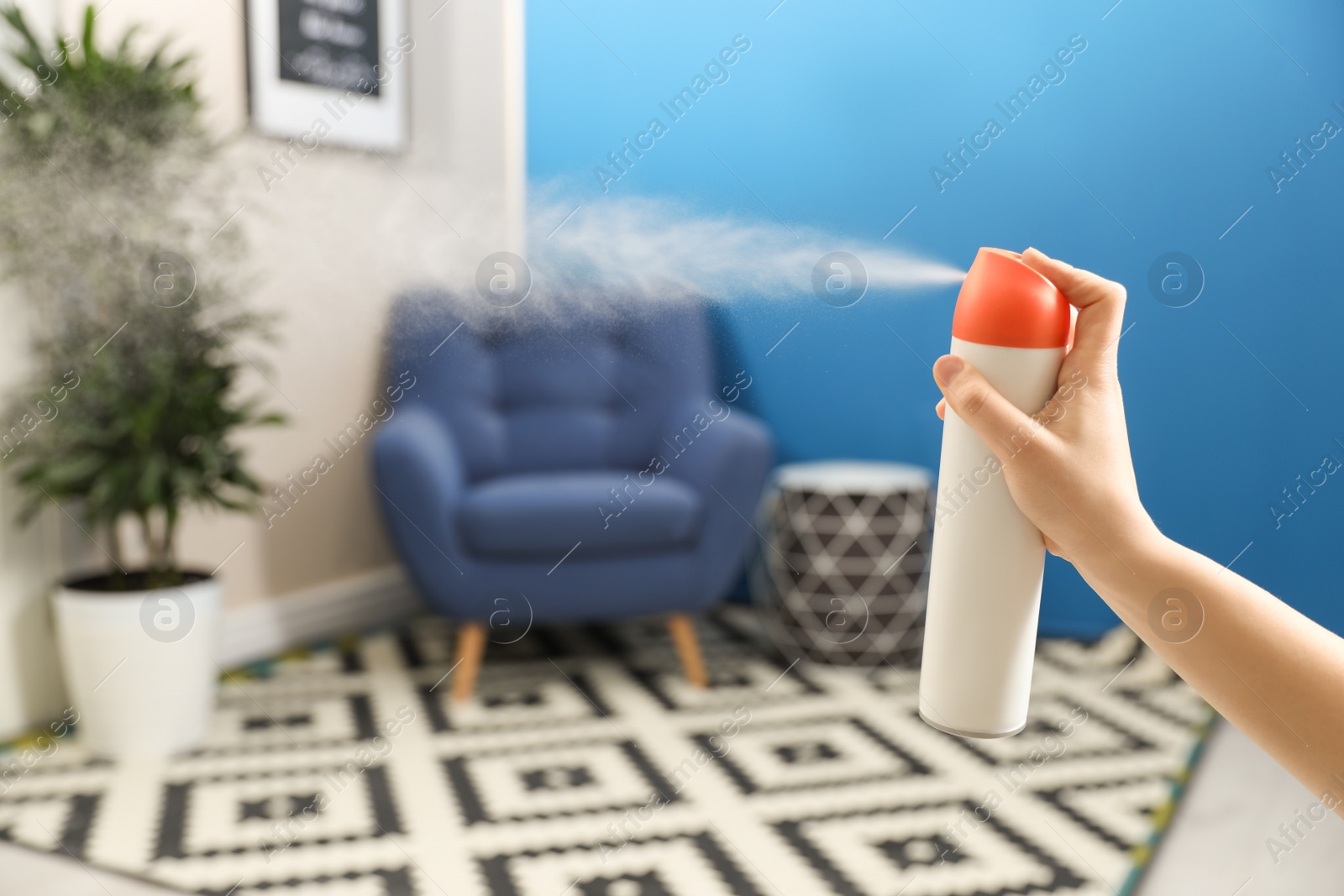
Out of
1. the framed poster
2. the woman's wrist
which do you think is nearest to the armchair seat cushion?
the framed poster

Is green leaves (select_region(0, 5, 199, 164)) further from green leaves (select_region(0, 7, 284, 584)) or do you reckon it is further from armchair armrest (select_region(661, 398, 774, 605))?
armchair armrest (select_region(661, 398, 774, 605))

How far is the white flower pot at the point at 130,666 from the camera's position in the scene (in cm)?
151

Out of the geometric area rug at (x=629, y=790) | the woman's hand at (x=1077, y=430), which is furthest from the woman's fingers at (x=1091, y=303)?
the geometric area rug at (x=629, y=790)

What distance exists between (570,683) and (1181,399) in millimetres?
1460

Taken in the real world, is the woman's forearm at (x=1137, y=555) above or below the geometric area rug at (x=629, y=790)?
above

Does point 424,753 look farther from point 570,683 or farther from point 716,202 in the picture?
point 716,202

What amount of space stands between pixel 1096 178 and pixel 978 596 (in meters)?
0.20

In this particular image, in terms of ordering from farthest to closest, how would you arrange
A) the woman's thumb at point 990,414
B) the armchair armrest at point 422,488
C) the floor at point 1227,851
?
the armchair armrest at point 422,488
the floor at point 1227,851
the woman's thumb at point 990,414

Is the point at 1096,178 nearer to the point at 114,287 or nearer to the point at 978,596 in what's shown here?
the point at 978,596

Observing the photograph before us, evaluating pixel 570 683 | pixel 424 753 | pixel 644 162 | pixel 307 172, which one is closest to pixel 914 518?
pixel 570 683

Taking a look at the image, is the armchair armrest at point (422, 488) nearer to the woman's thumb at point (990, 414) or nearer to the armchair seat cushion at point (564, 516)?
the armchair seat cushion at point (564, 516)

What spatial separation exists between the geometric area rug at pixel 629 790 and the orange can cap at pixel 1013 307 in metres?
0.50

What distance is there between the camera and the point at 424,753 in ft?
5.01

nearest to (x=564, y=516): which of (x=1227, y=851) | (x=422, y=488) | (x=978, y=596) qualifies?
(x=422, y=488)
